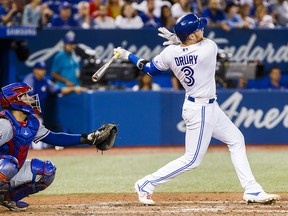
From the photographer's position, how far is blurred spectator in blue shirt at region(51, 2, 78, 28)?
1620 centimetres

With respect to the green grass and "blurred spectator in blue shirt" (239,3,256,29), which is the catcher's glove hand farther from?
"blurred spectator in blue shirt" (239,3,256,29)

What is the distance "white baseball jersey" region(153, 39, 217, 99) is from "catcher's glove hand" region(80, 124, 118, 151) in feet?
2.81

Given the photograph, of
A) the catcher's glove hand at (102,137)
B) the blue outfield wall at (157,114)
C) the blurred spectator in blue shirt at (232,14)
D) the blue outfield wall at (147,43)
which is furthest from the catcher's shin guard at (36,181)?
the blurred spectator in blue shirt at (232,14)

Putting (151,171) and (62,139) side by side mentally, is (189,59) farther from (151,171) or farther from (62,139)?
(151,171)

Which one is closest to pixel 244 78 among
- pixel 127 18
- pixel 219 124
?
pixel 127 18

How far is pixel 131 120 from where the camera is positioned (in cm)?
1473

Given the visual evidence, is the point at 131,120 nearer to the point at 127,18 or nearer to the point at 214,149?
the point at 214,149

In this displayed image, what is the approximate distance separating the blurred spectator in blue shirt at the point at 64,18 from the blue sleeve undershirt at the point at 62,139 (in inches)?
329

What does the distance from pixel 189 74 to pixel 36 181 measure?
1.81 metres

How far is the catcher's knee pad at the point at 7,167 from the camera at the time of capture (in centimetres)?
752

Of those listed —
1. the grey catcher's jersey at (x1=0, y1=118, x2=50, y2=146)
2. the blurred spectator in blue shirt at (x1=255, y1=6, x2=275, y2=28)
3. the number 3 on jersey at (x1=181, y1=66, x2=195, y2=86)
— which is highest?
the number 3 on jersey at (x1=181, y1=66, x2=195, y2=86)

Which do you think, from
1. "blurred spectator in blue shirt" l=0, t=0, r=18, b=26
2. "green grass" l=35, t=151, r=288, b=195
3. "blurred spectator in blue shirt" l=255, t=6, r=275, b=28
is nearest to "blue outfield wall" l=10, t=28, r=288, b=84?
"blurred spectator in blue shirt" l=0, t=0, r=18, b=26

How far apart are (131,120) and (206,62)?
21.5ft

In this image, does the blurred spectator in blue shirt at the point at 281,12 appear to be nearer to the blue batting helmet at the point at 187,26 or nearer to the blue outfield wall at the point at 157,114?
the blue outfield wall at the point at 157,114
